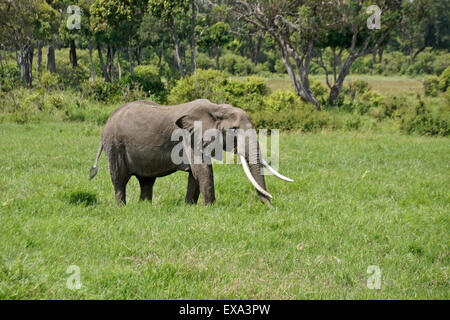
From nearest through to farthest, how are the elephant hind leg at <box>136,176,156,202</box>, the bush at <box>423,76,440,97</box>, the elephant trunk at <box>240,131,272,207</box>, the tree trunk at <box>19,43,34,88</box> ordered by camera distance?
the elephant trunk at <box>240,131,272,207</box>
the elephant hind leg at <box>136,176,156,202</box>
the bush at <box>423,76,440,97</box>
the tree trunk at <box>19,43,34,88</box>

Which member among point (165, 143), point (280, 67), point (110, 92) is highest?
point (280, 67)

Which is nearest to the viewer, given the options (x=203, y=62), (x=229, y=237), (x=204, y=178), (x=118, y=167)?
(x=229, y=237)

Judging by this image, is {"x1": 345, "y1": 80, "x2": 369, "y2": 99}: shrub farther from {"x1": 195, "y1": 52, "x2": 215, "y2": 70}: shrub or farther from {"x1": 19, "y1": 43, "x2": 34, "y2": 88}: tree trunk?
{"x1": 195, "y1": 52, "x2": 215, "y2": 70}: shrub

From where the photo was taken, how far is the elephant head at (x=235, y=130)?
21.9 ft

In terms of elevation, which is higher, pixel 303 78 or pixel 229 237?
pixel 303 78

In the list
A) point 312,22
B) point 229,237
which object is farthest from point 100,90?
point 229,237

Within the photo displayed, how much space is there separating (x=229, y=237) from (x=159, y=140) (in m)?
2.03

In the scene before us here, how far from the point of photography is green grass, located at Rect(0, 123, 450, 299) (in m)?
4.40

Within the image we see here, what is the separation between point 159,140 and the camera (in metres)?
6.99

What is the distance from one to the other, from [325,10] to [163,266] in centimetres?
2181

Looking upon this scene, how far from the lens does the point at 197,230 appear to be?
590cm

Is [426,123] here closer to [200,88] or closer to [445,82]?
[200,88]

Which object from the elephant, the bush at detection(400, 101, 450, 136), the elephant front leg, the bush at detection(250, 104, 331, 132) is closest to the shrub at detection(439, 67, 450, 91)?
the bush at detection(400, 101, 450, 136)

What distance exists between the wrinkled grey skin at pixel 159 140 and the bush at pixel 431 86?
3057 cm
